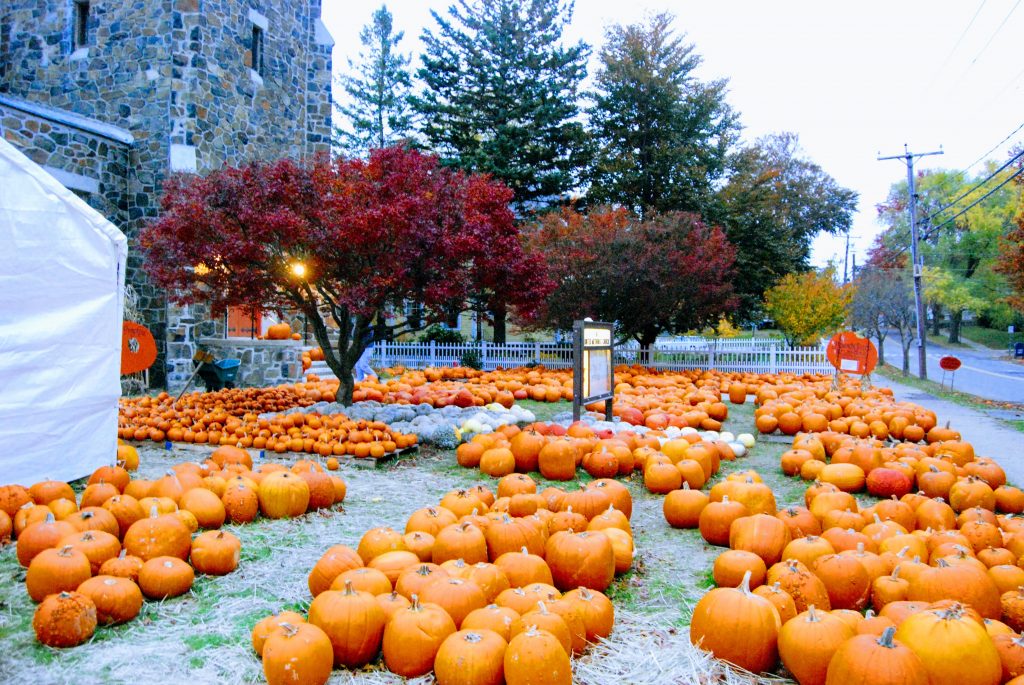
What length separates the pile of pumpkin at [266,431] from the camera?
284 inches

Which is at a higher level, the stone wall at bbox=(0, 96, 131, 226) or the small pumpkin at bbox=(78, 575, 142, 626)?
the stone wall at bbox=(0, 96, 131, 226)

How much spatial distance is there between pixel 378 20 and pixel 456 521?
42.7 meters

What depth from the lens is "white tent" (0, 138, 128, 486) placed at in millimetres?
4883

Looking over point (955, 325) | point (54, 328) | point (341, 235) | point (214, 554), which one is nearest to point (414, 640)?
point (214, 554)

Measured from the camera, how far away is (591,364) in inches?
321

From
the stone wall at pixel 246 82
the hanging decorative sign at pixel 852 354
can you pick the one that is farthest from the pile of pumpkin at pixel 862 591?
the stone wall at pixel 246 82

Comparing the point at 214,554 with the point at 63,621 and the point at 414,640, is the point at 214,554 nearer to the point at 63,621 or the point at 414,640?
the point at 63,621

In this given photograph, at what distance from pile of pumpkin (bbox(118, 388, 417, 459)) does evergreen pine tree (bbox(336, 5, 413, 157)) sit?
32249mm

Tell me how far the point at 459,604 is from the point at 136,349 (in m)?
6.61

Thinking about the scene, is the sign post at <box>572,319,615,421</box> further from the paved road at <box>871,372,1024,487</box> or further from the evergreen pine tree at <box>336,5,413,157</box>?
the evergreen pine tree at <box>336,5,413,157</box>

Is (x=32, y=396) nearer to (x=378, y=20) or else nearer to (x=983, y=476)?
(x=983, y=476)

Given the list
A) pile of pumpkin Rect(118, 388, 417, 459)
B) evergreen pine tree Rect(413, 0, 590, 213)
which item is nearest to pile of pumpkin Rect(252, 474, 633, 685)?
pile of pumpkin Rect(118, 388, 417, 459)

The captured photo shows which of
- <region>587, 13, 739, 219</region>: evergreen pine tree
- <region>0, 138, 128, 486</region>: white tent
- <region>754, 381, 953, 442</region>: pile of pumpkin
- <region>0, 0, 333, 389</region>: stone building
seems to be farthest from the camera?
<region>587, 13, 739, 219</region>: evergreen pine tree

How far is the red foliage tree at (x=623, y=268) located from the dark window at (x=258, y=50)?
7.35m
